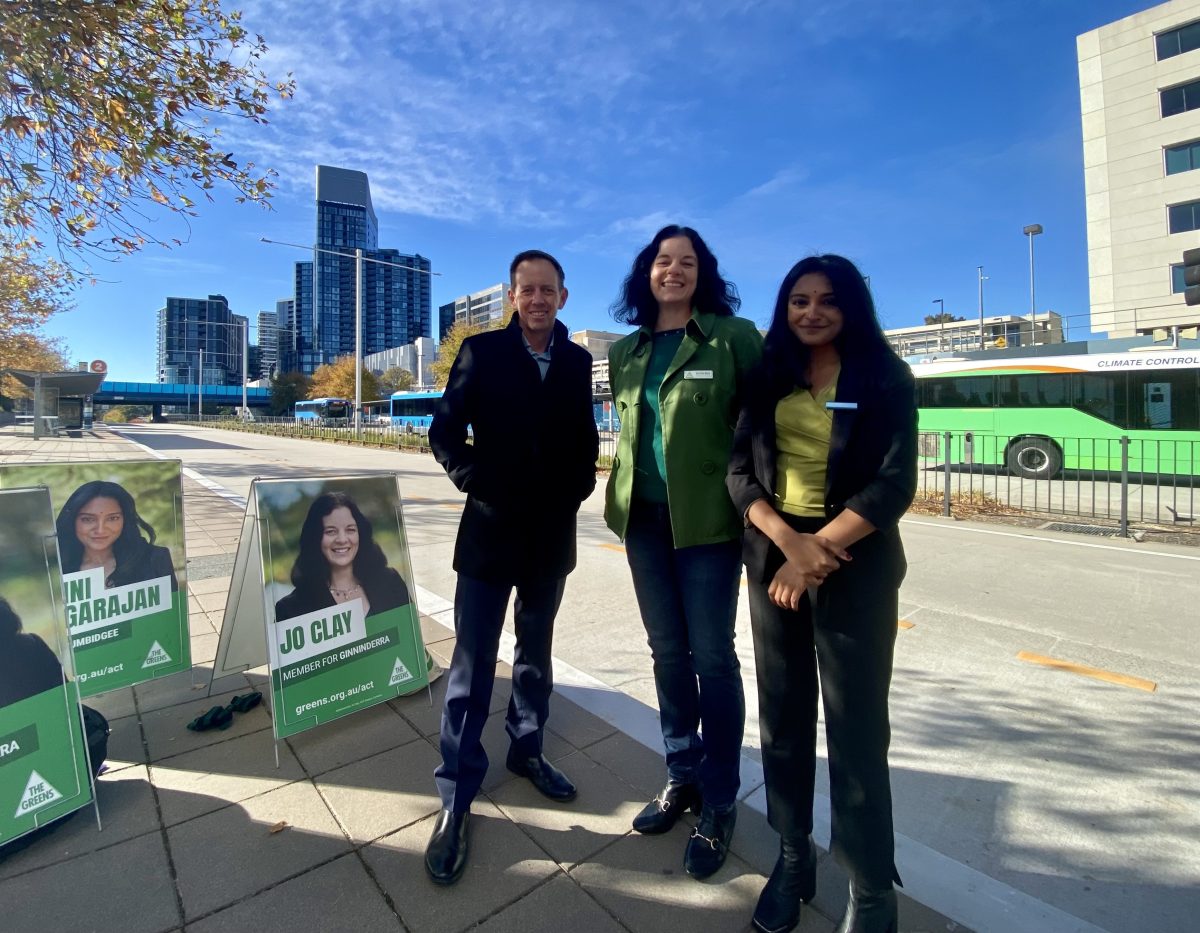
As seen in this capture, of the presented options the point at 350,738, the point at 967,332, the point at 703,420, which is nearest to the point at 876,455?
the point at 703,420

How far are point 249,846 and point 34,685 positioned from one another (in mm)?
949

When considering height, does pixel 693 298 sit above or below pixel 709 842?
above

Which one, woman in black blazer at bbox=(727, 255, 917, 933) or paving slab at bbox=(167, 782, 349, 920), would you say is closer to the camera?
woman in black blazer at bbox=(727, 255, 917, 933)

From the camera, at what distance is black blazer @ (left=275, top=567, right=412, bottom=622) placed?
2691mm

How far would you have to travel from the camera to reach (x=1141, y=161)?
2917cm

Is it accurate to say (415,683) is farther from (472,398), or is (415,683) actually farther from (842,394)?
(842,394)

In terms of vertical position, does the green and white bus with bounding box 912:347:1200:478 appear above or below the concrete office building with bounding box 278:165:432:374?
below

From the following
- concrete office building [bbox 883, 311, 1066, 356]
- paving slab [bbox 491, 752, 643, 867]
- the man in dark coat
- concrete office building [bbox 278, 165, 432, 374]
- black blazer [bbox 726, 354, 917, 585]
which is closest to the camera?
black blazer [bbox 726, 354, 917, 585]

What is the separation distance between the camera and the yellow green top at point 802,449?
170cm

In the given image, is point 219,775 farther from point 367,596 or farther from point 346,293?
point 346,293

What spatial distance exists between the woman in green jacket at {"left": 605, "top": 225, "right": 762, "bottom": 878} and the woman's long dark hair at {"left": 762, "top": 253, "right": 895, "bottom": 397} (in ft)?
0.48

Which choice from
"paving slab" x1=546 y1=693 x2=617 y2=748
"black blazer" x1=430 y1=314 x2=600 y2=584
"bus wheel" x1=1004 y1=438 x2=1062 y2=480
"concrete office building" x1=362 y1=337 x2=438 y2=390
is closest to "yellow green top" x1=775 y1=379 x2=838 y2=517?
"black blazer" x1=430 y1=314 x2=600 y2=584

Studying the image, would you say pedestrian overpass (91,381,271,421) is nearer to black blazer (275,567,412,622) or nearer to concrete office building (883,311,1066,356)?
concrete office building (883,311,1066,356)

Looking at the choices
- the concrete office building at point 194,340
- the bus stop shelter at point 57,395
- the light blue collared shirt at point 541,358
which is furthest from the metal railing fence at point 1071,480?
the concrete office building at point 194,340
